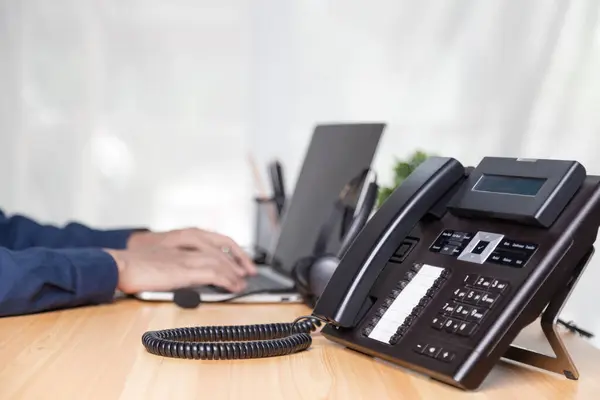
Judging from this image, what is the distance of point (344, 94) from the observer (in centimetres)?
213

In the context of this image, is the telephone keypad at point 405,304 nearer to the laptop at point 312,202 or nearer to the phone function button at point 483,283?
the phone function button at point 483,283

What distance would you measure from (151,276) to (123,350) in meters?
0.43

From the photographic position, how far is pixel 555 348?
2.52 ft

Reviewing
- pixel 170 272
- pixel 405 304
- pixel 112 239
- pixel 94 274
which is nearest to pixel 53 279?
pixel 94 274

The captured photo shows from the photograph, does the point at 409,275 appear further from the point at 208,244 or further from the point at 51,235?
the point at 51,235

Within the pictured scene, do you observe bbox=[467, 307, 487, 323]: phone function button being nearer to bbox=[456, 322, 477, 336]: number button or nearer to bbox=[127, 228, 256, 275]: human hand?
bbox=[456, 322, 477, 336]: number button

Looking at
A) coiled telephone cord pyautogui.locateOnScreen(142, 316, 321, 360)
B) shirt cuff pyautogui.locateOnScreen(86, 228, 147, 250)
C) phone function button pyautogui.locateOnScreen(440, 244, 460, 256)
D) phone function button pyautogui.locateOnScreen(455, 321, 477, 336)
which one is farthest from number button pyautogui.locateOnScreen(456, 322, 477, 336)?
shirt cuff pyautogui.locateOnScreen(86, 228, 147, 250)

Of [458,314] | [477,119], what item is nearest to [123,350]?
[458,314]

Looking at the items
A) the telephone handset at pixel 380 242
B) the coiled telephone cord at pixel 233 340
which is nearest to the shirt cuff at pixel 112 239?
the coiled telephone cord at pixel 233 340

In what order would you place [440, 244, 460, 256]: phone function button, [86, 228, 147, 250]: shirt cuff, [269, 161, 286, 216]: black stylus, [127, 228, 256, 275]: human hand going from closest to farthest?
[440, 244, 460, 256]: phone function button, [127, 228, 256, 275]: human hand, [86, 228, 147, 250]: shirt cuff, [269, 161, 286, 216]: black stylus

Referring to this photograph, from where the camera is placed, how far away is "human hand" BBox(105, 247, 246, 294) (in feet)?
4.32

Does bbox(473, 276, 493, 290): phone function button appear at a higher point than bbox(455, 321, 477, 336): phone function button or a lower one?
higher

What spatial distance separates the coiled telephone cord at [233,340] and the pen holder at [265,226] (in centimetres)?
101

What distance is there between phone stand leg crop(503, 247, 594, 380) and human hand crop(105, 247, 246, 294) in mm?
653
